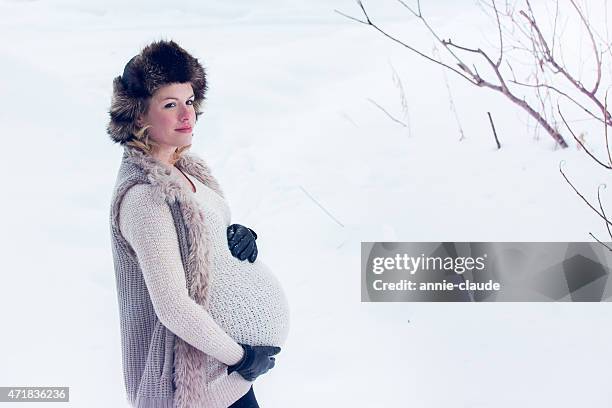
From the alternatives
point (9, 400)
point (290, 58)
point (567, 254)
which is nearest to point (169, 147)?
point (290, 58)

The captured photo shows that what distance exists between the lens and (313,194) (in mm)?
2301

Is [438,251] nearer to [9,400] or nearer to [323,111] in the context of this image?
[323,111]

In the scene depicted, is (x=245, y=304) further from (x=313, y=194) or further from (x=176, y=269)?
(x=313, y=194)

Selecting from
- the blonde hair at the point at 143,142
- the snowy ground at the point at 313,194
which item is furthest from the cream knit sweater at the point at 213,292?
the snowy ground at the point at 313,194

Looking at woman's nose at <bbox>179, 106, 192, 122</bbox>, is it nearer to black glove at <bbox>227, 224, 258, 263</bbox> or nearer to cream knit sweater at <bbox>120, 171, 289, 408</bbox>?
cream knit sweater at <bbox>120, 171, 289, 408</bbox>

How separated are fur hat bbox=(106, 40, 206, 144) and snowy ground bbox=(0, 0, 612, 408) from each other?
2.17 ft

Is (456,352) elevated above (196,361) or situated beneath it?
elevated above

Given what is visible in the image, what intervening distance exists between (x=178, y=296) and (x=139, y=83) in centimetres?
44

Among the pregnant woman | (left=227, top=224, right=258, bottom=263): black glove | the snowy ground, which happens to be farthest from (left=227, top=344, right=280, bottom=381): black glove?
the snowy ground

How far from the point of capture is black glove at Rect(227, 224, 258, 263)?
5.45 ft

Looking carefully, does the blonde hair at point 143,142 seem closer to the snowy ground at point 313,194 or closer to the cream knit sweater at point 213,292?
the cream knit sweater at point 213,292

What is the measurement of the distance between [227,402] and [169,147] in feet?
1.76

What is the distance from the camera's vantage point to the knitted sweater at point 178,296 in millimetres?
1494

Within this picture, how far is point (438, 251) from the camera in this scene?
226cm
